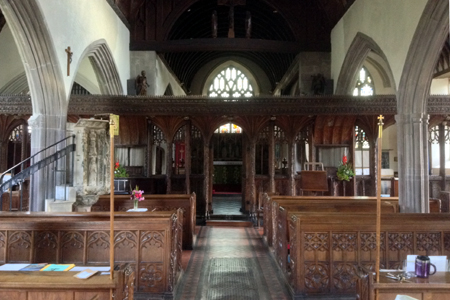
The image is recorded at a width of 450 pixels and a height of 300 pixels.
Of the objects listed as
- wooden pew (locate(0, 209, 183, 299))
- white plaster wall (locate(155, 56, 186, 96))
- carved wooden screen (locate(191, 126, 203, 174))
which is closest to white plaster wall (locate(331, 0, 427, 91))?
carved wooden screen (locate(191, 126, 203, 174))

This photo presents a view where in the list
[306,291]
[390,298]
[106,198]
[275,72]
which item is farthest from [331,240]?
[275,72]

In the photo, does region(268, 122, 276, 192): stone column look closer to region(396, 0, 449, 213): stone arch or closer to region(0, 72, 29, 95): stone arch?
region(396, 0, 449, 213): stone arch

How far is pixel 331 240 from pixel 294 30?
32.7 feet

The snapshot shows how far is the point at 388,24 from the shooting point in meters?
7.79

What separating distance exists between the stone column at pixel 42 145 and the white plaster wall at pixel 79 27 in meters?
0.75

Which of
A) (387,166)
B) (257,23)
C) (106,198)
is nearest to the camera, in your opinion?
(106,198)

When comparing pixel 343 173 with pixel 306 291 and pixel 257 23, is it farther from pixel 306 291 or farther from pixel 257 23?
pixel 257 23

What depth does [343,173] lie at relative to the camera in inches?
380

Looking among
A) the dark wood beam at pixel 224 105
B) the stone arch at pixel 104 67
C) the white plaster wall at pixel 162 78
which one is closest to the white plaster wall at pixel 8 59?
the stone arch at pixel 104 67

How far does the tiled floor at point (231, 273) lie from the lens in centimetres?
398

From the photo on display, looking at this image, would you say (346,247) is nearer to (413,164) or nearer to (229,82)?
(413,164)

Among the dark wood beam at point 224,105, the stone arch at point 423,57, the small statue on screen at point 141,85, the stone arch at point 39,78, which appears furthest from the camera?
the small statue on screen at point 141,85

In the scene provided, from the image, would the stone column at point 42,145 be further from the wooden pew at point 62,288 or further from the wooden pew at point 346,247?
the wooden pew at point 346,247

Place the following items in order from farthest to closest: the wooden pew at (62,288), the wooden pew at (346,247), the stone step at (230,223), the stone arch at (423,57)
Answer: the stone step at (230,223)
the stone arch at (423,57)
the wooden pew at (346,247)
the wooden pew at (62,288)
